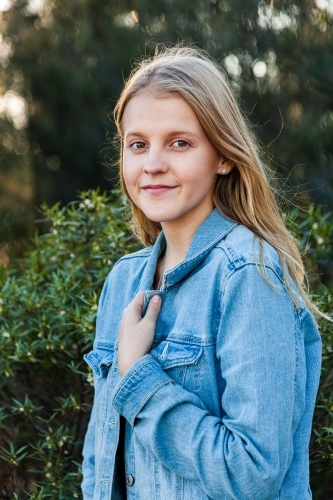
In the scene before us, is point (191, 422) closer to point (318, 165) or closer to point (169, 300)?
point (169, 300)

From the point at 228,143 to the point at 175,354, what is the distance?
1.74ft

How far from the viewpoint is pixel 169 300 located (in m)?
1.65

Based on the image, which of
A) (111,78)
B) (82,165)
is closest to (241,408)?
(111,78)

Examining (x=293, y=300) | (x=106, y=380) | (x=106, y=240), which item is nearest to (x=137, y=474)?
(x=106, y=380)

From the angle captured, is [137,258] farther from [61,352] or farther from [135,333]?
[61,352]

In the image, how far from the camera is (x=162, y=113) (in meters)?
1.59

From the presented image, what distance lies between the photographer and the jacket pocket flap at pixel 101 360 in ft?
5.89

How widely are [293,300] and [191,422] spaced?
35cm

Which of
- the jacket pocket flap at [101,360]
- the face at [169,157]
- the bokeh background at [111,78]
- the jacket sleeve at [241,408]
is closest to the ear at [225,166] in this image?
the face at [169,157]

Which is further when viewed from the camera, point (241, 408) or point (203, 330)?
point (203, 330)

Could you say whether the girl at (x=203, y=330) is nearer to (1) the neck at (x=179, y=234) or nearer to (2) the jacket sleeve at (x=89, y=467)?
(1) the neck at (x=179, y=234)

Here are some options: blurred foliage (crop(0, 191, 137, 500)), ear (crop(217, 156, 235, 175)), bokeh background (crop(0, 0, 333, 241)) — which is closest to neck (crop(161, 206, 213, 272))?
ear (crop(217, 156, 235, 175))

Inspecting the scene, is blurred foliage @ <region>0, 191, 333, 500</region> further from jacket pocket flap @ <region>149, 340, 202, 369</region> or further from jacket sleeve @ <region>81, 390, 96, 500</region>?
jacket pocket flap @ <region>149, 340, 202, 369</region>

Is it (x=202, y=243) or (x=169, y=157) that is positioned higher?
(x=169, y=157)
